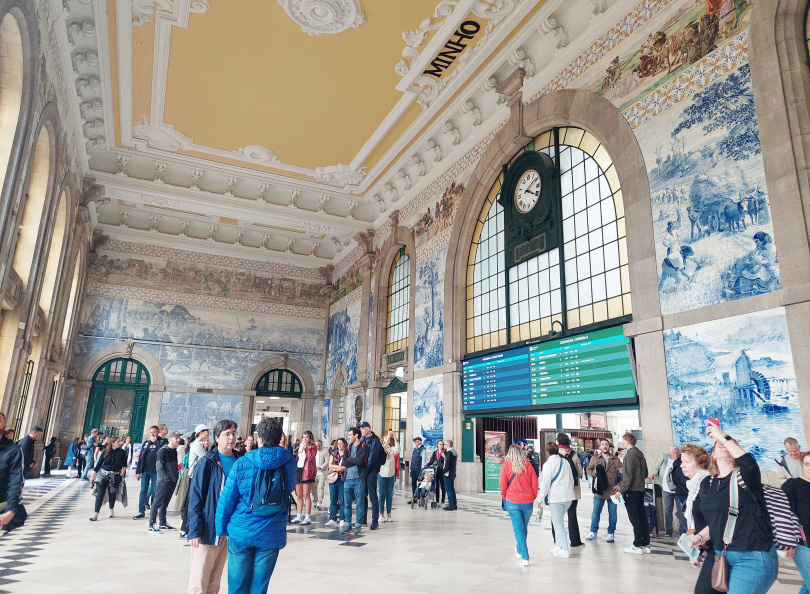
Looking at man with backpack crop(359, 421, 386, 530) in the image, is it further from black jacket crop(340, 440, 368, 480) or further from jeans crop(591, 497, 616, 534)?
jeans crop(591, 497, 616, 534)

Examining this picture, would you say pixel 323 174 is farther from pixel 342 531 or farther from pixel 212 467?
pixel 212 467

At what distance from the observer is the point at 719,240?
7.11m

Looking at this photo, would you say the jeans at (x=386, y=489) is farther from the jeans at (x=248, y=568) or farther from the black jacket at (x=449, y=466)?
the jeans at (x=248, y=568)

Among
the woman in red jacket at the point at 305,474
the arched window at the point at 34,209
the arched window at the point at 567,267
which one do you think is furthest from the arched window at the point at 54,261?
the arched window at the point at 567,267

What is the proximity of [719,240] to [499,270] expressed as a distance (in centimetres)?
577

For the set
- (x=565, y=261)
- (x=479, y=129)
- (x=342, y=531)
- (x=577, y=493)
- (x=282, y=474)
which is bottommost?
(x=342, y=531)

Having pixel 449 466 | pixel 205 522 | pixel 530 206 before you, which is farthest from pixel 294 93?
pixel 205 522

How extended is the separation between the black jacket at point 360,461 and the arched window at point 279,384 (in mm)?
16070

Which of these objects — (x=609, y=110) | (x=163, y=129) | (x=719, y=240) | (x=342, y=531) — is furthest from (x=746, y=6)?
(x=163, y=129)

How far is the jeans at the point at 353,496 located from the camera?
24.8 ft

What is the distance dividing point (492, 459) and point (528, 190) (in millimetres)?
6700

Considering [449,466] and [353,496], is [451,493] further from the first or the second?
[353,496]

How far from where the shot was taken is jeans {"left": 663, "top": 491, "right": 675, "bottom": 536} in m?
7.39

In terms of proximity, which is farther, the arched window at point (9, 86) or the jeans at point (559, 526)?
the arched window at point (9, 86)
